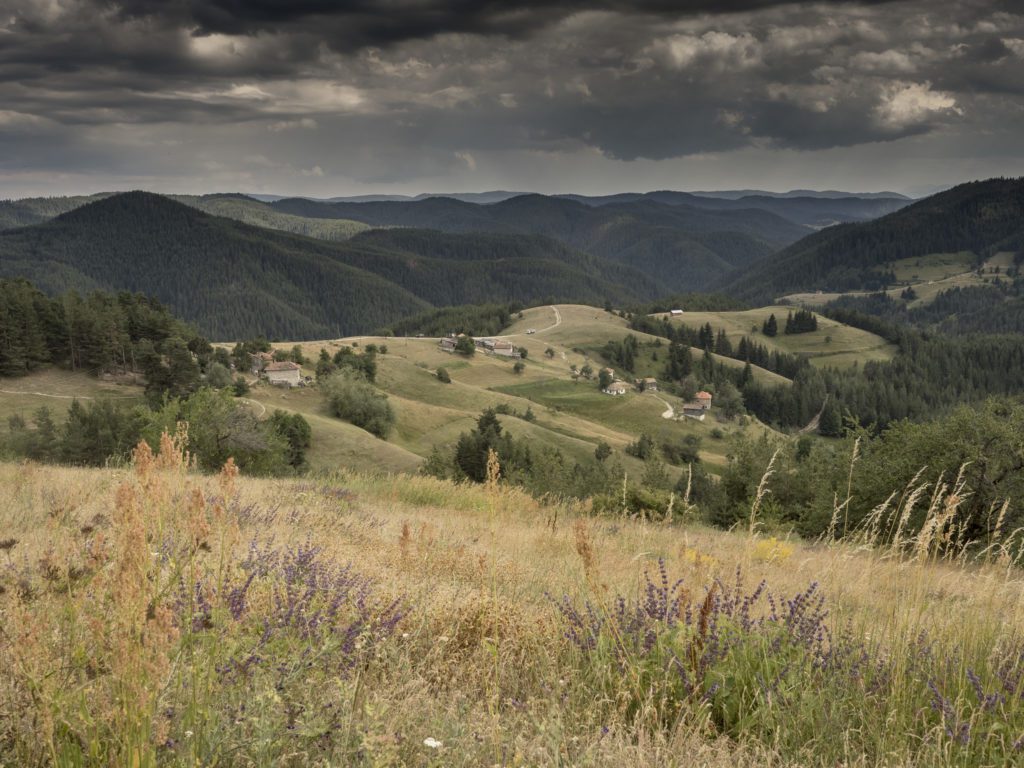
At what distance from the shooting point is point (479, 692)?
13.1 ft

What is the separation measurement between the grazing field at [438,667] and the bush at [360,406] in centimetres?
8061

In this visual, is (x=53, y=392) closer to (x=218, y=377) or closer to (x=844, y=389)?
(x=218, y=377)

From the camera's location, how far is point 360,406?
85.9 m

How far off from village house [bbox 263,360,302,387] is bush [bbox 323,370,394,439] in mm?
6622

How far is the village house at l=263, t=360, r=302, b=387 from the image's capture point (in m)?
92.9

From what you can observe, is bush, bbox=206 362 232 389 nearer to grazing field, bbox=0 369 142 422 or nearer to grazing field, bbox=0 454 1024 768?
grazing field, bbox=0 369 142 422

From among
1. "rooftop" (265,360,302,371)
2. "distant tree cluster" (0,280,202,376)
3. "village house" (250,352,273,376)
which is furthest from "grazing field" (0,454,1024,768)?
"village house" (250,352,273,376)

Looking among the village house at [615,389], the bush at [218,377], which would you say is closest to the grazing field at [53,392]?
the bush at [218,377]

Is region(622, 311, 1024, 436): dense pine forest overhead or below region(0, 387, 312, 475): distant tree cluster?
below

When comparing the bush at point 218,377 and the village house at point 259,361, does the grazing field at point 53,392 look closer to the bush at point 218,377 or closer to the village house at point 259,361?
the bush at point 218,377

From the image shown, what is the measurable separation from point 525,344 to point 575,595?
592ft

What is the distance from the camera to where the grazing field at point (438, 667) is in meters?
2.56

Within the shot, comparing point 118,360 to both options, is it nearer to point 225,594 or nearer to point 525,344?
point 225,594

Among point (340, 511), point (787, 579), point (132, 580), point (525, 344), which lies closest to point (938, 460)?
point (787, 579)
